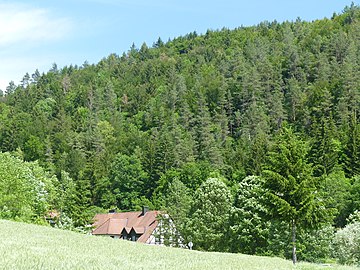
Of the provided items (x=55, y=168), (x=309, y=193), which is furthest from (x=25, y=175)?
(x=55, y=168)

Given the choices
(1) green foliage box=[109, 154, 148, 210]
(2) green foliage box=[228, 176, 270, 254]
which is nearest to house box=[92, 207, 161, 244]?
(1) green foliage box=[109, 154, 148, 210]

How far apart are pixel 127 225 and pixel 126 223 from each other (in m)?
1.24

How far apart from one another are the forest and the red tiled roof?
13.1 feet

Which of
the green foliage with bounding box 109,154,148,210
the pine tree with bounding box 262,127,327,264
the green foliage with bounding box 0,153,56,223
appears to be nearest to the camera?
the pine tree with bounding box 262,127,327,264

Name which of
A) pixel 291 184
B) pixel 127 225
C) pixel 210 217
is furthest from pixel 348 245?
pixel 127 225

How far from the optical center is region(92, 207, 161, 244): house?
93.6 metres

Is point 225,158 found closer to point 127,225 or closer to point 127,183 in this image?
point 127,183

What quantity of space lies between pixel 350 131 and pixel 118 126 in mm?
85654

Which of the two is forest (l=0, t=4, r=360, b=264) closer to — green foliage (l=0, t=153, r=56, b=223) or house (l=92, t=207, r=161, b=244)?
green foliage (l=0, t=153, r=56, b=223)

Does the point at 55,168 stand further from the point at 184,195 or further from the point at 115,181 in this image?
the point at 184,195

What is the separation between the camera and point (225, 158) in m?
127

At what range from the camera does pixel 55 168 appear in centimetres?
13250

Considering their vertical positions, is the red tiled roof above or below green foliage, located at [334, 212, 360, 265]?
below

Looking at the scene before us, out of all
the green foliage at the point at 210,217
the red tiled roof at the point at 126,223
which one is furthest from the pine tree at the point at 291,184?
the red tiled roof at the point at 126,223
